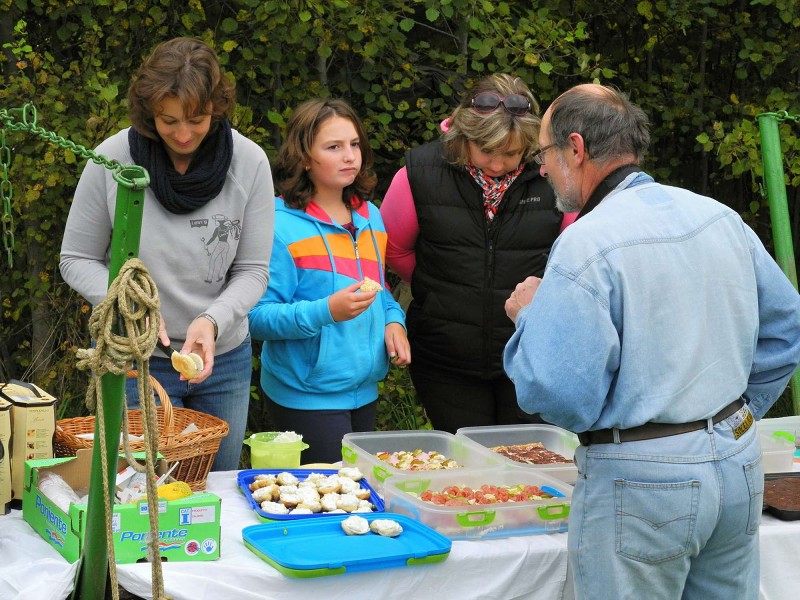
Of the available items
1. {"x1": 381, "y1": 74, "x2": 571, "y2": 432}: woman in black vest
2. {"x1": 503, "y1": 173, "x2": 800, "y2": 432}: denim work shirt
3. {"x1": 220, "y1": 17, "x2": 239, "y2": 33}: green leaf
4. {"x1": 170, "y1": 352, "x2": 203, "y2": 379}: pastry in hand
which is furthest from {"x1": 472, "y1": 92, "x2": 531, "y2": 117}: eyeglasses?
{"x1": 220, "y1": 17, "x2": 239, "y2": 33}: green leaf

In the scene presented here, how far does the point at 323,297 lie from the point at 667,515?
1.45 metres

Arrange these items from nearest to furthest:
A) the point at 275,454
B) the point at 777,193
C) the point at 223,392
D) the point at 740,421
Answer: the point at 740,421 → the point at 275,454 → the point at 223,392 → the point at 777,193

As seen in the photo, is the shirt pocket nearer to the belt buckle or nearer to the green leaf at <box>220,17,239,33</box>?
the belt buckle

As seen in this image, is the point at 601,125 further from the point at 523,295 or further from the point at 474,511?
the point at 474,511

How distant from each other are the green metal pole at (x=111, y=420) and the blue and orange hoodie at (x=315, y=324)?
3.48 ft

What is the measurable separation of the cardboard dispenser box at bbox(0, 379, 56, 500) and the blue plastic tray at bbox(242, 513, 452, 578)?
568mm

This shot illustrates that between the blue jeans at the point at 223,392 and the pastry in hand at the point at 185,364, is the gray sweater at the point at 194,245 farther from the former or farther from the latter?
the pastry in hand at the point at 185,364

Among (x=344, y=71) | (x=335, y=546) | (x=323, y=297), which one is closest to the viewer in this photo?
(x=335, y=546)

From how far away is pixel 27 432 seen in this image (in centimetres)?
237

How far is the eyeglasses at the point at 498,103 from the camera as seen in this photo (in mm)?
3154

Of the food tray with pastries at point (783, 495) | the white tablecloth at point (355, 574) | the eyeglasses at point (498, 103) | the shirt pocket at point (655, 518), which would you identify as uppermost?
the eyeglasses at point (498, 103)

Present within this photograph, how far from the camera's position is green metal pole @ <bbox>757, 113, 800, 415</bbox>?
3570 mm

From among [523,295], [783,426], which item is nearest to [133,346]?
[523,295]

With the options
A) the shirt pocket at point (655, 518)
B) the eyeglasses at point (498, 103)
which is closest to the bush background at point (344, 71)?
the eyeglasses at point (498, 103)
